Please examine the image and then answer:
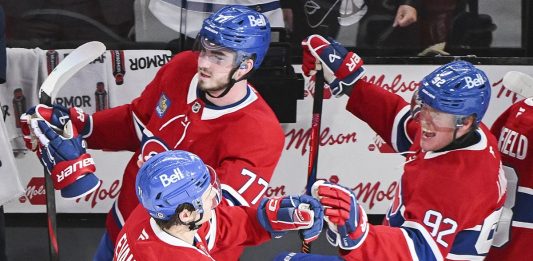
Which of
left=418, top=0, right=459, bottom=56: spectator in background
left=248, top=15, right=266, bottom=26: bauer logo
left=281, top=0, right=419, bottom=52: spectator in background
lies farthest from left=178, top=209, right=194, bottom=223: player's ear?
left=418, top=0, right=459, bottom=56: spectator in background

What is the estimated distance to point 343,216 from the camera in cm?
245

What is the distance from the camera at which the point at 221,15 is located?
2828 mm

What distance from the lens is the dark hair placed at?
237 centimetres

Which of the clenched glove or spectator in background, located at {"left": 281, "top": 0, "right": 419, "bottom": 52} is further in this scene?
spectator in background, located at {"left": 281, "top": 0, "right": 419, "bottom": 52}

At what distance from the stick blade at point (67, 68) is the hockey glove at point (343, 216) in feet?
3.28

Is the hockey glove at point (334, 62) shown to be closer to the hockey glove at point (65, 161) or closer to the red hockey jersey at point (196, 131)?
the red hockey jersey at point (196, 131)

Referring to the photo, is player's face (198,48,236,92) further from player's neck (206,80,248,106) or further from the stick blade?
the stick blade

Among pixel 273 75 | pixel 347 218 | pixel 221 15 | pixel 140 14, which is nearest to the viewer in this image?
pixel 347 218

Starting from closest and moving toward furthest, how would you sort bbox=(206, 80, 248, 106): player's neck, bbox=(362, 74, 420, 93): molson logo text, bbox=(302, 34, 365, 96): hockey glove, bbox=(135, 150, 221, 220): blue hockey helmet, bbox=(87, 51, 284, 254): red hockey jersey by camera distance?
bbox=(135, 150, 221, 220): blue hockey helmet
bbox=(87, 51, 284, 254): red hockey jersey
bbox=(206, 80, 248, 106): player's neck
bbox=(302, 34, 365, 96): hockey glove
bbox=(362, 74, 420, 93): molson logo text

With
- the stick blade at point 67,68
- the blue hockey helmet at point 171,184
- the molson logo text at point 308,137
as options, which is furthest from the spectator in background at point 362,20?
the blue hockey helmet at point 171,184

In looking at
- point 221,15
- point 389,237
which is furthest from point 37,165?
point 389,237

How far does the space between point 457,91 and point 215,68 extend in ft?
2.33

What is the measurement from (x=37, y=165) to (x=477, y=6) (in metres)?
2.26

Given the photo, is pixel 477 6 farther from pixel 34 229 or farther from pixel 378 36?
pixel 34 229
